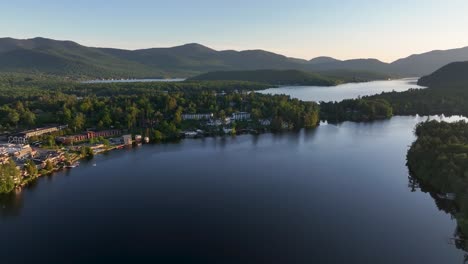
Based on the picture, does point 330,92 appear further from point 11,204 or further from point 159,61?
point 159,61

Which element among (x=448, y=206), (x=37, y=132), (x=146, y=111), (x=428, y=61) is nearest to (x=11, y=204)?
(x=37, y=132)

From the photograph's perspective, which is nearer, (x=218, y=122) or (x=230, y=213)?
(x=230, y=213)

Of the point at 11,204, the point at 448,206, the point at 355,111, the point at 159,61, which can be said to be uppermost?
the point at 159,61

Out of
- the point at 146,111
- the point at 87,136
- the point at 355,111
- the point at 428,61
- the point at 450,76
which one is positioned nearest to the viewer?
the point at 87,136

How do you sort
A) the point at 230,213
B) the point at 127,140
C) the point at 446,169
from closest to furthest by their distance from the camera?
the point at 230,213 → the point at 446,169 → the point at 127,140

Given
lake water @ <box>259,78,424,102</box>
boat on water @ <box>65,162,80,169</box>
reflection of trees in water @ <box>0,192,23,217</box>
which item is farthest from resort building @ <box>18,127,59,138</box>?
lake water @ <box>259,78,424,102</box>

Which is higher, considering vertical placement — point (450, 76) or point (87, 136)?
point (450, 76)

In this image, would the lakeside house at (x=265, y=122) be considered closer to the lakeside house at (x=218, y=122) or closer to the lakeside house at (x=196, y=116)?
the lakeside house at (x=218, y=122)

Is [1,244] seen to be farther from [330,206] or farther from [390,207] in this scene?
[390,207]
